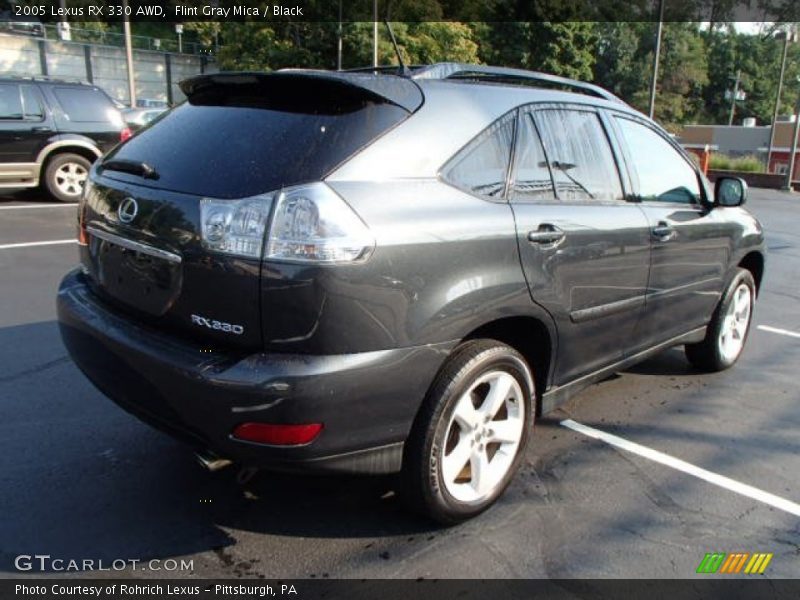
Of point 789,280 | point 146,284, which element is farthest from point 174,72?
point 146,284

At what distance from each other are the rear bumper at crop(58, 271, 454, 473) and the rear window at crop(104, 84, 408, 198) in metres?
0.56

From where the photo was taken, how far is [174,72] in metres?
42.9

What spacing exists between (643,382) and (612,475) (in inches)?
54.7

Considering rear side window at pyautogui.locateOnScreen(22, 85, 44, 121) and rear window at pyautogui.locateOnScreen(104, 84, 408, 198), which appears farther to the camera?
rear side window at pyautogui.locateOnScreen(22, 85, 44, 121)

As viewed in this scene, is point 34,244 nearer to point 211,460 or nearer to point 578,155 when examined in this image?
point 211,460

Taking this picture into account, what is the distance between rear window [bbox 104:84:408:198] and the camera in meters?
2.24

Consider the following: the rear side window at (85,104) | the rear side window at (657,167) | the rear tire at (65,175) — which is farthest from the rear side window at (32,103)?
the rear side window at (657,167)

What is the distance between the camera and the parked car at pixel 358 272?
2143 mm

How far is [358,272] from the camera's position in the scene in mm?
2152

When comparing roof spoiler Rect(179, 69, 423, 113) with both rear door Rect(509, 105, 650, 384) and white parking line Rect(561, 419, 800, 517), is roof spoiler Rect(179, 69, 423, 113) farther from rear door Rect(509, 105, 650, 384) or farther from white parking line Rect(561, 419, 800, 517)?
white parking line Rect(561, 419, 800, 517)

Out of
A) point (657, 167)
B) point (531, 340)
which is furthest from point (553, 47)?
point (531, 340)

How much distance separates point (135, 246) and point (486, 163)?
1382 mm

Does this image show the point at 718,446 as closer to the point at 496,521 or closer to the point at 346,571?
the point at 496,521

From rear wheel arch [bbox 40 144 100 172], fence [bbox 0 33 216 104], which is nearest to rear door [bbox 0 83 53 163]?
rear wheel arch [bbox 40 144 100 172]
